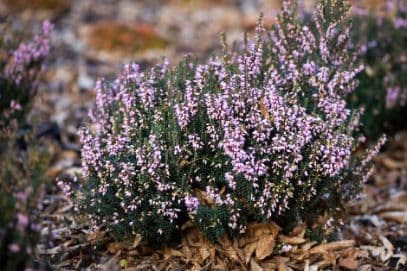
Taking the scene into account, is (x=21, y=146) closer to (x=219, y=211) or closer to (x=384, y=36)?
(x=219, y=211)

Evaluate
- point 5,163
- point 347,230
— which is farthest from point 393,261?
point 5,163

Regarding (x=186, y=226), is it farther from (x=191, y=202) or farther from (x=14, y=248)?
(x=14, y=248)

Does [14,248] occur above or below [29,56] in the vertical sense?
below

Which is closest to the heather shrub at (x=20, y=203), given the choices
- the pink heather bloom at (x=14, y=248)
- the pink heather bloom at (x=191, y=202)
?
the pink heather bloom at (x=14, y=248)

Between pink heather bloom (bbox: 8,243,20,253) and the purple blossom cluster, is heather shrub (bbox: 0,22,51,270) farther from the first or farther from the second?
the purple blossom cluster

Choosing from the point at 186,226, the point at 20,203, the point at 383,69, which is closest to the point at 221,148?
the point at 186,226
